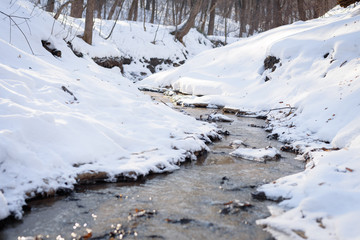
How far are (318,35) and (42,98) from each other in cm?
991

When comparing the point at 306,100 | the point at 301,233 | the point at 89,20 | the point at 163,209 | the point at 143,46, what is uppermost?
the point at 89,20

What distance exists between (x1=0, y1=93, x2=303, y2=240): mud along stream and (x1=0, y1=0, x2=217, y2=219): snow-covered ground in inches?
9.7

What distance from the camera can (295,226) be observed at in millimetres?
2885

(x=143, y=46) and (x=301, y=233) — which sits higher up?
(x=143, y=46)

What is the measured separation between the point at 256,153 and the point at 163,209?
8.98 ft

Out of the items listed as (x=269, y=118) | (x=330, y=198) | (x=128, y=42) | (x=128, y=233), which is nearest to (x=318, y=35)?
(x=269, y=118)

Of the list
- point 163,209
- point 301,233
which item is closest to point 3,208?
point 163,209

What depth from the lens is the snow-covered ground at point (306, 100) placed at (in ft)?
9.89

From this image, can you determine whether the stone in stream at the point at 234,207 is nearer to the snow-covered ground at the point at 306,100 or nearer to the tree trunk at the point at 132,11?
the snow-covered ground at the point at 306,100

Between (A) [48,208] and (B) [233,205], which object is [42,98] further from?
(B) [233,205]

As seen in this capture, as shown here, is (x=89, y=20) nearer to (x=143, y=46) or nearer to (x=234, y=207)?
(x=143, y=46)

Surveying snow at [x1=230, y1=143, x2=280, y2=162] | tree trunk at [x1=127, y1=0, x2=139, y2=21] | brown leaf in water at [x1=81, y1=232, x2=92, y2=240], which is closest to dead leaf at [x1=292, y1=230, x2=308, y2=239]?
brown leaf in water at [x1=81, y1=232, x2=92, y2=240]

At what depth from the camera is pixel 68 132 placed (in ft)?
14.5

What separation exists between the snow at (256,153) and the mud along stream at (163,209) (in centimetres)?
51
